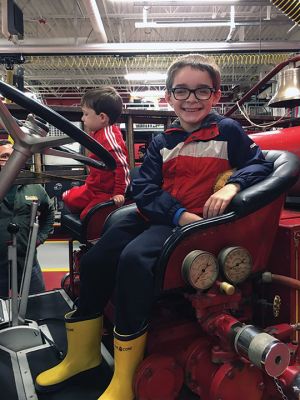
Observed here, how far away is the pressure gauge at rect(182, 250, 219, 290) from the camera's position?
3.39 ft

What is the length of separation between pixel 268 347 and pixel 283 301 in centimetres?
39

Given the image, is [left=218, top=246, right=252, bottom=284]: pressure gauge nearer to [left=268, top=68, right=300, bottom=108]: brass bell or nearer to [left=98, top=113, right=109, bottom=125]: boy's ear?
[left=98, top=113, right=109, bottom=125]: boy's ear

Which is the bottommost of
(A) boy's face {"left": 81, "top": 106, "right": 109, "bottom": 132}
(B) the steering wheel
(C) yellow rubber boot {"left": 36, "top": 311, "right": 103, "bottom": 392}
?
(C) yellow rubber boot {"left": 36, "top": 311, "right": 103, "bottom": 392}

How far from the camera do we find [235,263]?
3.60 feet

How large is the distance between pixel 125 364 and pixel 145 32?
698 centimetres

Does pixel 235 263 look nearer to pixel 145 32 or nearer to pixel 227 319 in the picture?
pixel 227 319

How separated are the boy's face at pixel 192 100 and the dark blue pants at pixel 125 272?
1.43ft

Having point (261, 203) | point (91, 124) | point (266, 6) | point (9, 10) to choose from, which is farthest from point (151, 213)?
point (266, 6)

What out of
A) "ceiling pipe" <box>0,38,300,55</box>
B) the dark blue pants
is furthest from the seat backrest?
"ceiling pipe" <box>0,38,300,55</box>

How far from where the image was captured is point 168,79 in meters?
1.45

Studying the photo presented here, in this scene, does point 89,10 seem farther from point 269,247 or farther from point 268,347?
point 268,347

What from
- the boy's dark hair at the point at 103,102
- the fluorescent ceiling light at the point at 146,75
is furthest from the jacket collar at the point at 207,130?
the fluorescent ceiling light at the point at 146,75

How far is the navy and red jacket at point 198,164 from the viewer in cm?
132

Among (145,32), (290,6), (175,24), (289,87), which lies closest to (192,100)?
(289,87)
